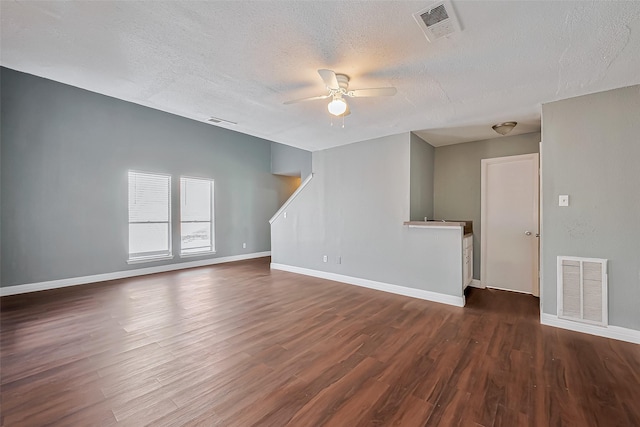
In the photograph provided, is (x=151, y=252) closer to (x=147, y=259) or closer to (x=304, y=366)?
(x=147, y=259)

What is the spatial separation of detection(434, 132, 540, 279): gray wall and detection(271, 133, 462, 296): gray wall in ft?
3.83

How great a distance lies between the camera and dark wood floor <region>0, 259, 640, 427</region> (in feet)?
5.46

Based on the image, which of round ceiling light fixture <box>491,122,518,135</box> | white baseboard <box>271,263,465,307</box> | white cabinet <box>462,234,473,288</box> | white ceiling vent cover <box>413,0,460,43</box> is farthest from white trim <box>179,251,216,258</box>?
round ceiling light fixture <box>491,122,518,135</box>

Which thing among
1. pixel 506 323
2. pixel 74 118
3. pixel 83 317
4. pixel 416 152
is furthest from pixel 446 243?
pixel 74 118

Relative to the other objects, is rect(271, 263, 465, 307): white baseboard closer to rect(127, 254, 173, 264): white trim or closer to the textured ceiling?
the textured ceiling

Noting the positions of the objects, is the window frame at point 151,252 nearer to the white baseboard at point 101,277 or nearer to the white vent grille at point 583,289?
the white baseboard at point 101,277

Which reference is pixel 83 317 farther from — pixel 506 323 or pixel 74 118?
pixel 506 323

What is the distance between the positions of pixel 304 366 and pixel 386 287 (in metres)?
2.53

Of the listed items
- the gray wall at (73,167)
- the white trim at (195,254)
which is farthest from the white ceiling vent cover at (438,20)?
the white trim at (195,254)

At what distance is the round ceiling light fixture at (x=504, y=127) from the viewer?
3.75 m

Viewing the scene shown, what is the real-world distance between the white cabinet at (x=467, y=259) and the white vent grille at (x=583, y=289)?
1037mm

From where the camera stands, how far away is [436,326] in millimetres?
2979

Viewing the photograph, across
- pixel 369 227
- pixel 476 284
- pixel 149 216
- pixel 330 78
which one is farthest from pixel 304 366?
pixel 149 216

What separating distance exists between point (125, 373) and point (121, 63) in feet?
8.72
